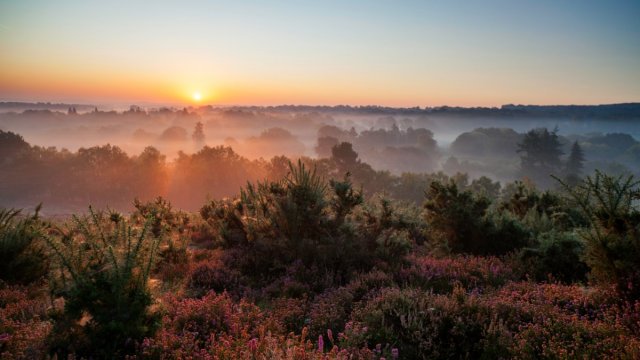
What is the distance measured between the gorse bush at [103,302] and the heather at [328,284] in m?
A: 0.02

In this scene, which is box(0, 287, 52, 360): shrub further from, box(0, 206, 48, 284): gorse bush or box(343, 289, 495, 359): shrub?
box(343, 289, 495, 359): shrub

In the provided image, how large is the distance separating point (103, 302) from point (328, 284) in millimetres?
4196

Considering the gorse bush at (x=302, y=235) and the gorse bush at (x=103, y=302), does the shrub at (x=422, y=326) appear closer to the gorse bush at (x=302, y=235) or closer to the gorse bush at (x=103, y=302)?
the gorse bush at (x=302, y=235)

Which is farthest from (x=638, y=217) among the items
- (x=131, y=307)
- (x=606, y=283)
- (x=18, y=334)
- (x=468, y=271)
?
(x=18, y=334)

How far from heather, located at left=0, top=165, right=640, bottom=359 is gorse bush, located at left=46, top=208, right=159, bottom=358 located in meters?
0.02

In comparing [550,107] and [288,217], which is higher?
[550,107]

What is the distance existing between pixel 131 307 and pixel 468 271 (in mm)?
6700

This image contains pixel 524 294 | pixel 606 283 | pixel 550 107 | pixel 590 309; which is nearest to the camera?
pixel 590 309

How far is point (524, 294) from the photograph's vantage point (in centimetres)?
651

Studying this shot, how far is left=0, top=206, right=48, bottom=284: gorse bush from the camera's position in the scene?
7.33 meters

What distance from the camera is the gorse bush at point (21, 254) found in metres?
7.33

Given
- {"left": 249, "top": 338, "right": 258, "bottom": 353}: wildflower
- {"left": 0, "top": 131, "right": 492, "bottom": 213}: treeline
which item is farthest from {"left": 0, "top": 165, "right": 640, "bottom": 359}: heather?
{"left": 0, "top": 131, "right": 492, "bottom": 213}: treeline

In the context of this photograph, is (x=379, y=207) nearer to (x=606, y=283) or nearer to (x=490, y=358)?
(x=606, y=283)

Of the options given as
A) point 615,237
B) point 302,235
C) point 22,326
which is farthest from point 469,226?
point 22,326
